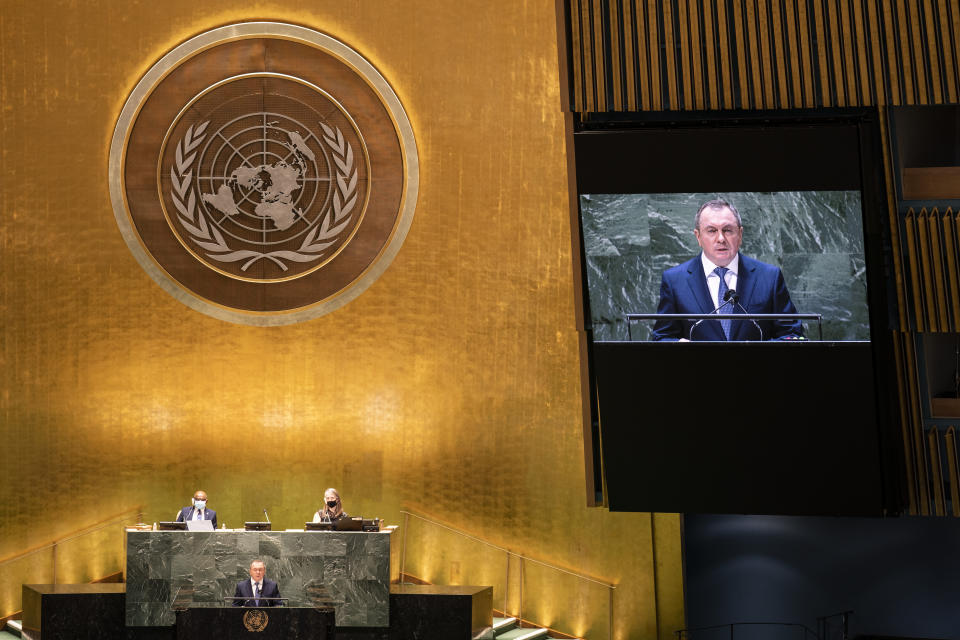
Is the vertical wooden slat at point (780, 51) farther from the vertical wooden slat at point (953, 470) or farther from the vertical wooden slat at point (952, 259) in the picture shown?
the vertical wooden slat at point (953, 470)

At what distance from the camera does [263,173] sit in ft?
32.1

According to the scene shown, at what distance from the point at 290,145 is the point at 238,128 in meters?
0.52

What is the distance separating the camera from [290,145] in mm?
9812

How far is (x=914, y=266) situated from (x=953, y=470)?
1712 millimetres

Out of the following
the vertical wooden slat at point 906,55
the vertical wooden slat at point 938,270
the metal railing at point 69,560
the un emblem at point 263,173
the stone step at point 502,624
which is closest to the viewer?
the vertical wooden slat at point 938,270

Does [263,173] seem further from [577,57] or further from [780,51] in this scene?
[780,51]

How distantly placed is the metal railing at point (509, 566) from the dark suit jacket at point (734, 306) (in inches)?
103

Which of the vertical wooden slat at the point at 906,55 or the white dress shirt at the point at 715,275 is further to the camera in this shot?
the vertical wooden slat at the point at 906,55

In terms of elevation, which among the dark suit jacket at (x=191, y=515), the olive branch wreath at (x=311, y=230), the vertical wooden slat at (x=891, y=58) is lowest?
the dark suit jacket at (x=191, y=515)

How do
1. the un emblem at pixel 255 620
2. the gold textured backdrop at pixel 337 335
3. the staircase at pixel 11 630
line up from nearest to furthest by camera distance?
the un emblem at pixel 255 620 → the staircase at pixel 11 630 → the gold textured backdrop at pixel 337 335

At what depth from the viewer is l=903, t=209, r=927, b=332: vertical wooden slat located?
8383 mm

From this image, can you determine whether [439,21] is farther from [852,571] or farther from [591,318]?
[852,571]

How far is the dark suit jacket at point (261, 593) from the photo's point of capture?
799cm

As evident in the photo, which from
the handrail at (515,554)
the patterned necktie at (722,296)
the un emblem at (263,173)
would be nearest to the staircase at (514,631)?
the handrail at (515,554)
